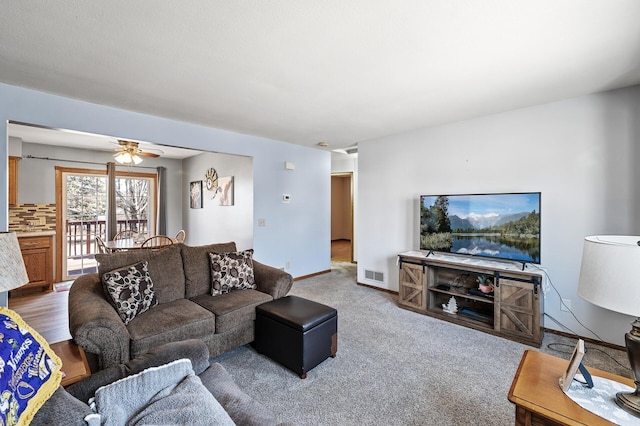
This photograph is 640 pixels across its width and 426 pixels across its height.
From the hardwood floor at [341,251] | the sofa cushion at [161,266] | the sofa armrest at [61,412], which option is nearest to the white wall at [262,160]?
the sofa cushion at [161,266]

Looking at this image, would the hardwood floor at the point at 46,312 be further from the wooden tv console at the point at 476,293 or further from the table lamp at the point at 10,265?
the wooden tv console at the point at 476,293

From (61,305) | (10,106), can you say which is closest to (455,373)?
(10,106)

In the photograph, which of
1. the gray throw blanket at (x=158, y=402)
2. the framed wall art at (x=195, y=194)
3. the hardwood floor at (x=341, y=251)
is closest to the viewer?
the gray throw blanket at (x=158, y=402)

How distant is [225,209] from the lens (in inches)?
202

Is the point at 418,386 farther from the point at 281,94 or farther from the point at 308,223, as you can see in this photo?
the point at 308,223

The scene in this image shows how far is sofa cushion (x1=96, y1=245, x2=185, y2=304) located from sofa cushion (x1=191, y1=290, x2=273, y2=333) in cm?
22

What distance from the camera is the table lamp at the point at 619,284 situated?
3.60ft

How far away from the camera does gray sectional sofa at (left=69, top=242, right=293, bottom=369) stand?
1886 mm

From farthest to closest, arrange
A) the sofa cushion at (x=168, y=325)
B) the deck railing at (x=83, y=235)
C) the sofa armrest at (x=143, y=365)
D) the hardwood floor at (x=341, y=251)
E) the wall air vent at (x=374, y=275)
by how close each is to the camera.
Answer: the hardwood floor at (x=341, y=251), the deck railing at (x=83, y=235), the wall air vent at (x=374, y=275), the sofa cushion at (x=168, y=325), the sofa armrest at (x=143, y=365)

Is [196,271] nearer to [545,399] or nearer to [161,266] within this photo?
[161,266]

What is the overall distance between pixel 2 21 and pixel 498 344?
14.6ft

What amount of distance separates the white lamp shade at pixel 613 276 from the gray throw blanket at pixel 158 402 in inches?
61.7

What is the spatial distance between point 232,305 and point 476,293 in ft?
8.69

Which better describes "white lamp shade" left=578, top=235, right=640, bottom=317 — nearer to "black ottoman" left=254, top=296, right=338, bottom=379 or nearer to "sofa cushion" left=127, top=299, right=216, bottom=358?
"black ottoman" left=254, top=296, right=338, bottom=379
